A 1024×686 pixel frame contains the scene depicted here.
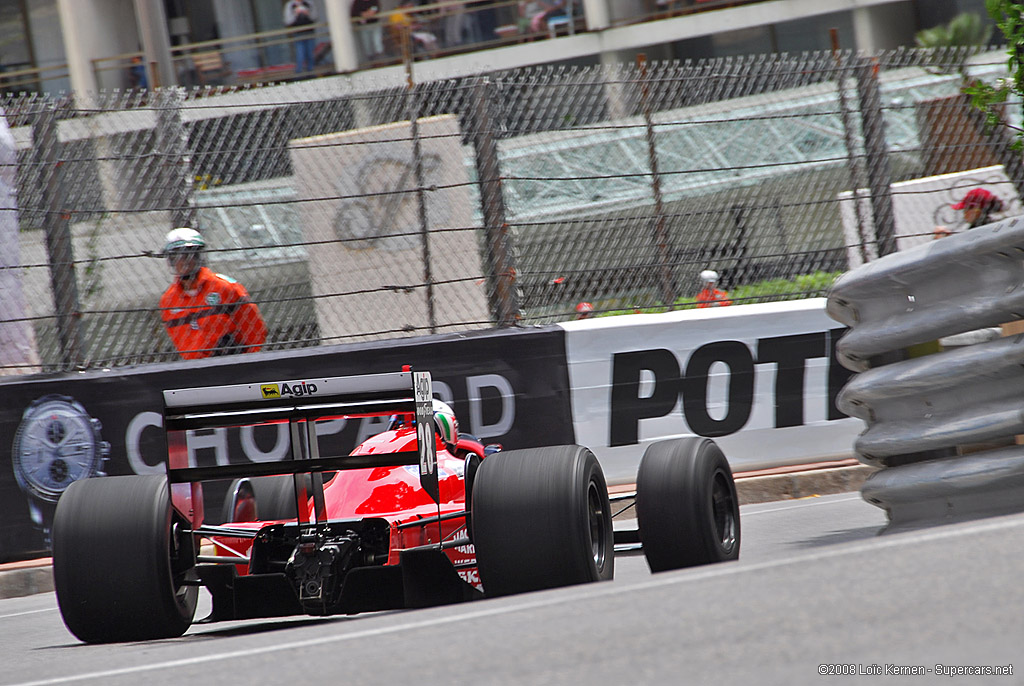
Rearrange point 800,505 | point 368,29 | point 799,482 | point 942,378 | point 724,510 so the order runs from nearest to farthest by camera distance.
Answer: point 942,378 < point 724,510 < point 800,505 < point 799,482 < point 368,29

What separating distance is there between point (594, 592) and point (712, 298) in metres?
4.54

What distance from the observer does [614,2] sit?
2627 centimetres

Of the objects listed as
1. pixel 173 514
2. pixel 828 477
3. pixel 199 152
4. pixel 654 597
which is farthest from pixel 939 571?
pixel 199 152

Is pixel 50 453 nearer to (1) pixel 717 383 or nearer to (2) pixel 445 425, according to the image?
(2) pixel 445 425

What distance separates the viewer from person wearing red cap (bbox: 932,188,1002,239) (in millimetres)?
9180

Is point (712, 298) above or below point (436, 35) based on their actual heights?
below

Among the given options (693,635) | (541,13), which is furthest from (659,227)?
(541,13)

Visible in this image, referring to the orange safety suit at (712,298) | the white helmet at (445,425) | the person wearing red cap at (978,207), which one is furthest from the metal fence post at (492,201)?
the person wearing red cap at (978,207)

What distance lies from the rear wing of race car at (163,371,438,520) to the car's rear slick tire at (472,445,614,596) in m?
0.35

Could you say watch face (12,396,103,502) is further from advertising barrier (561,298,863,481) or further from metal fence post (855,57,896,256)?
metal fence post (855,57,896,256)

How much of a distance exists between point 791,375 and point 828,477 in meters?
0.71

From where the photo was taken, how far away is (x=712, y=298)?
28.2 ft

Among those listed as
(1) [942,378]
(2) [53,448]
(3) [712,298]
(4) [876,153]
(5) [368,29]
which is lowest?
(2) [53,448]

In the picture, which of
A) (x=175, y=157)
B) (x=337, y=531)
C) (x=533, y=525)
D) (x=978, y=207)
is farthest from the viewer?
(x=978, y=207)
